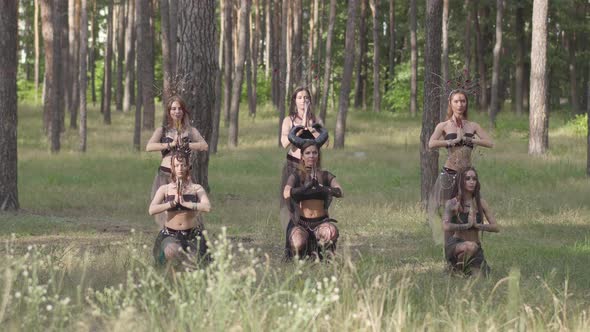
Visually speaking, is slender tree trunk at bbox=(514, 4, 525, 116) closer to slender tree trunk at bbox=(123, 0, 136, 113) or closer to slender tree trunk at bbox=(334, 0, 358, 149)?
slender tree trunk at bbox=(334, 0, 358, 149)

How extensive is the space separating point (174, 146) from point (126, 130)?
3003 centimetres

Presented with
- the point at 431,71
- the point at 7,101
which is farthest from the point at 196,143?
the point at 7,101

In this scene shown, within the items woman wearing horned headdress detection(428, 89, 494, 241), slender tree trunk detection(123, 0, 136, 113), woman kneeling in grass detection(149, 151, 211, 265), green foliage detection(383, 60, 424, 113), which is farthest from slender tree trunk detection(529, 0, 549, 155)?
green foliage detection(383, 60, 424, 113)

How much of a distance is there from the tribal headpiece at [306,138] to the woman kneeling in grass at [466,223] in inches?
57.3

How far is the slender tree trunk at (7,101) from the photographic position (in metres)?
15.4

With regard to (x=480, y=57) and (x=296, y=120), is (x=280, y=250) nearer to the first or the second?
(x=296, y=120)

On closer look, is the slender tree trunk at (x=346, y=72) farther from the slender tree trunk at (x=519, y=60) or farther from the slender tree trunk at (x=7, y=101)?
the slender tree trunk at (x=7, y=101)

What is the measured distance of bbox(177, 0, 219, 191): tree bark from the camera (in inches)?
617

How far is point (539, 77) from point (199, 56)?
13.1 m

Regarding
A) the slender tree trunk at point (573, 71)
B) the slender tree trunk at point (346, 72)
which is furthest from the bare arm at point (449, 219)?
the slender tree trunk at point (573, 71)

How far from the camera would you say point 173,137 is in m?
10.3

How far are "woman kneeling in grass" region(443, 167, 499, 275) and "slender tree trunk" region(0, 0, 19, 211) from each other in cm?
874

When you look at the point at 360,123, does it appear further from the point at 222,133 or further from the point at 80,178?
the point at 80,178

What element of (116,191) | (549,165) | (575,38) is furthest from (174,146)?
(575,38)
